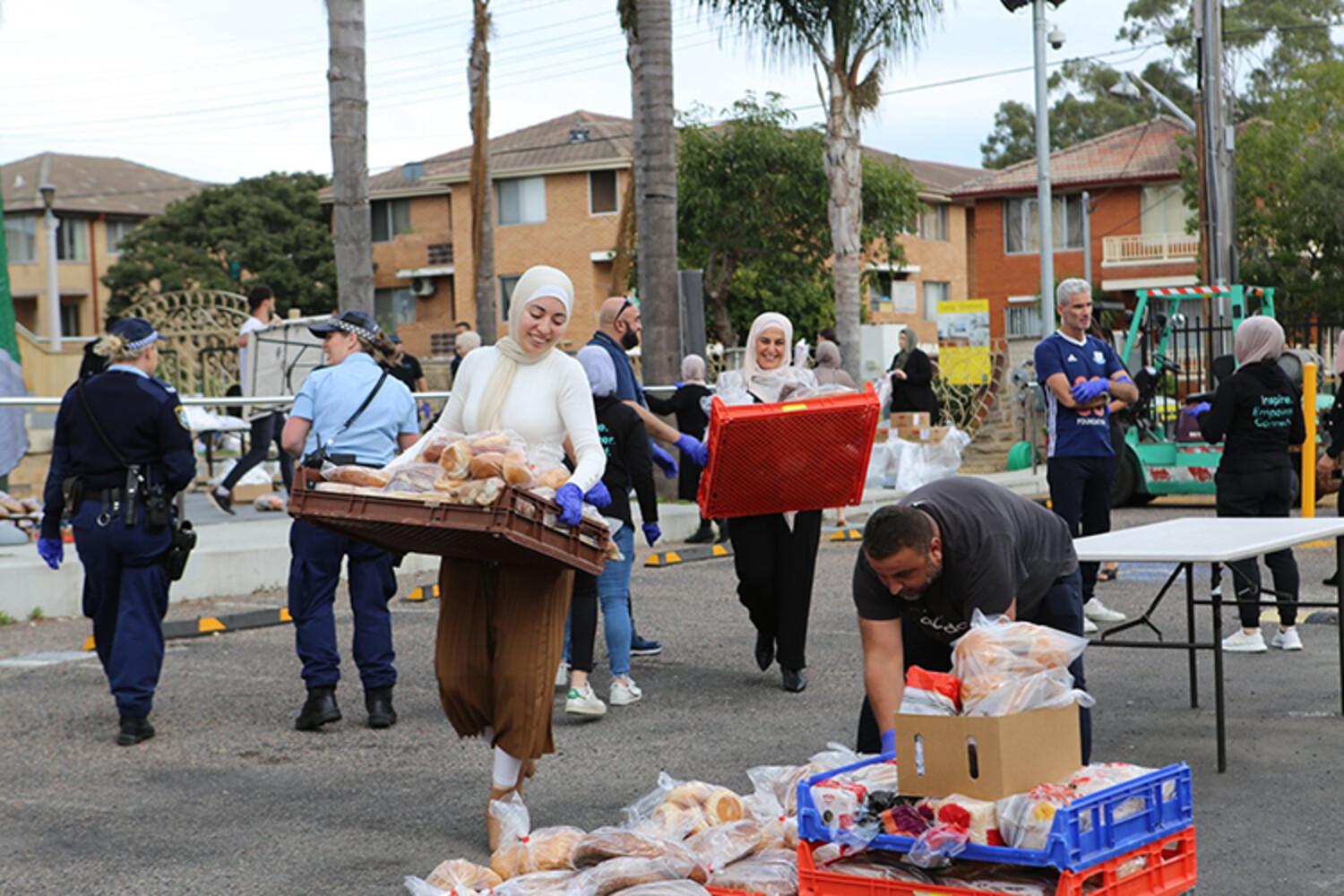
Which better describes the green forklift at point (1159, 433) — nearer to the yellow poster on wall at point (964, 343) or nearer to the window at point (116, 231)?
the yellow poster on wall at point (964, 343)

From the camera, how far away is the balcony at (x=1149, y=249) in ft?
176

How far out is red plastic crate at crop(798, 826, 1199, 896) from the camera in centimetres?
455

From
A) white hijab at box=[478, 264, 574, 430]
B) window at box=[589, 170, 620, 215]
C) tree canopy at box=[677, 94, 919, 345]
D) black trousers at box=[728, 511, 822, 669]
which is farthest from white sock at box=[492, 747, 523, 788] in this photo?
window at box=[589, 170, 620, 215]

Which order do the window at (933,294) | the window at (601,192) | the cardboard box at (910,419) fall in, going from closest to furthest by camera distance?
the cardboard box at (910,419) < the window at (601,192) < the window at (933,294)

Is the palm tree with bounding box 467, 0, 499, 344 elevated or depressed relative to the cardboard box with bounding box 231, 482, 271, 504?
elevated

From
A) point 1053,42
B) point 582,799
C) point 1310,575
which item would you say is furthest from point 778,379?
point 1053,42

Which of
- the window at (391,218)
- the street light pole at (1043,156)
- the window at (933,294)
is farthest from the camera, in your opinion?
the window at (933,294)

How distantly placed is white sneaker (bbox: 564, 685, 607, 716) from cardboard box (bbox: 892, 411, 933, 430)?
42.5 feet

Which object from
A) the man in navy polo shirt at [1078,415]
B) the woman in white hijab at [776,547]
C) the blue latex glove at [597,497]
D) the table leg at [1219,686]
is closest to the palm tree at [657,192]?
the man in navy polo shirt at [1078,415]

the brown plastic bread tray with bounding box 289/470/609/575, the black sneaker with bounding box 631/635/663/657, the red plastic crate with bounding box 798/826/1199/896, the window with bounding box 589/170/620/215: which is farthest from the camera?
the window with bounding box 589/170/620/215

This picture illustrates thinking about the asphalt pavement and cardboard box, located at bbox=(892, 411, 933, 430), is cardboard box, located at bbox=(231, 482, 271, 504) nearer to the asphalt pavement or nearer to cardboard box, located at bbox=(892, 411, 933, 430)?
the asphalt pavement

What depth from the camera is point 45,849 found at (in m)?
6.52

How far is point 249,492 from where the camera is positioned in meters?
17.1

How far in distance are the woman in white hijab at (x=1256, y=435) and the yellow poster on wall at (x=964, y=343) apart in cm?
1757
